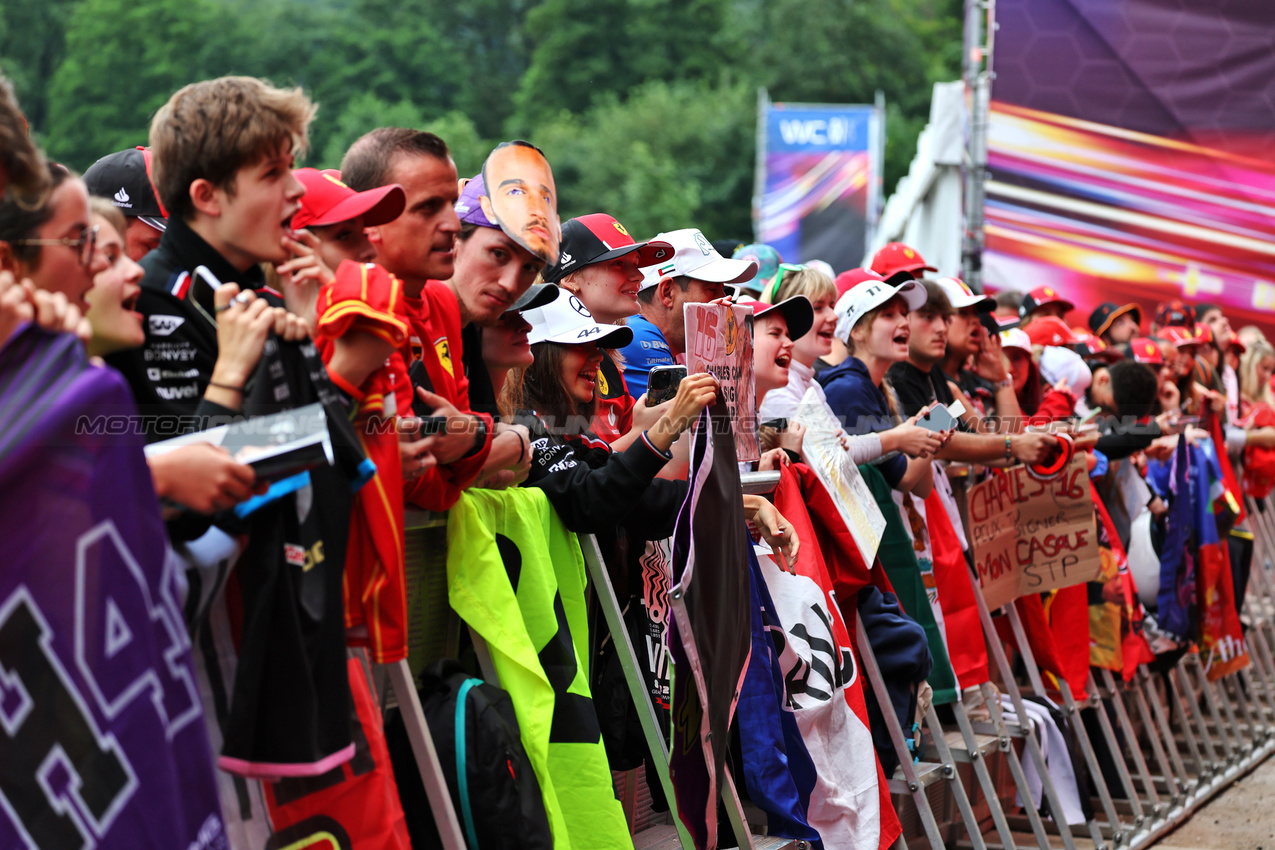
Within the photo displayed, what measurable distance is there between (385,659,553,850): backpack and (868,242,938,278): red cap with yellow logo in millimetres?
3859

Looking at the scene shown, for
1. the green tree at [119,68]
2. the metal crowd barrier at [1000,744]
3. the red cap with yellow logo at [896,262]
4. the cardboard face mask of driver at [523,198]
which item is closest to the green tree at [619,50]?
the green tree at [119,68]

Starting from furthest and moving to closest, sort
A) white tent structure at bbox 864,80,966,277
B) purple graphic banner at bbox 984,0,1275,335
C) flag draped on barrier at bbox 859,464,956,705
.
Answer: white tent structure at bbox 864,80,966,277
purple graphic banner at bbox 984,0,1275,335
flag draped on barrier at bbox 859,464,956,705

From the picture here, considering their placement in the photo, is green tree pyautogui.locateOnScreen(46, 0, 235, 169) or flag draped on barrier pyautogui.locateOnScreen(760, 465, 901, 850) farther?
green tree pyautogui.locateOnScreen(46, 0, 235, 169)

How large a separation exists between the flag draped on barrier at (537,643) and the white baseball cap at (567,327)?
57 cm

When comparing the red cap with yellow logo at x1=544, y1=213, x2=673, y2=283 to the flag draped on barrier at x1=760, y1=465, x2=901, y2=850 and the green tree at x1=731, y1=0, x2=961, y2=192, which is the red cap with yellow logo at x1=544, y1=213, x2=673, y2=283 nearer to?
the flag draped on barrier at x1=760, y1=465, x2=901, y2=850

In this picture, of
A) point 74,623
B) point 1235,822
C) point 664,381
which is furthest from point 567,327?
point 1235,822

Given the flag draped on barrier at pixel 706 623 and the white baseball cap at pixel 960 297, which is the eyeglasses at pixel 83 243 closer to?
the flag draped on barrier at pixel 706 623

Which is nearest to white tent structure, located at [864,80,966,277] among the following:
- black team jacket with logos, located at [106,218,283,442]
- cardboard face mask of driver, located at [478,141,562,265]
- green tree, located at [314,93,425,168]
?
cardboard face mask of driver, located at [478,141,562,265]

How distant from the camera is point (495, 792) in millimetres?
2730

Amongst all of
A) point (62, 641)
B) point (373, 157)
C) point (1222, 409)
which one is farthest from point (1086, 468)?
point (62, 641)

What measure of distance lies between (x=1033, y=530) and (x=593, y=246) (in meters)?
2.55

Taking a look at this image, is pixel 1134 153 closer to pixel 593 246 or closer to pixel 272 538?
pixel 593 246

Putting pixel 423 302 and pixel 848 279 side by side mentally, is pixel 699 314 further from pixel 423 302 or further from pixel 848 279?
pixel 848 279

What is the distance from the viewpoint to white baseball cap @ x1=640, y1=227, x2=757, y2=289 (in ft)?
15.1
